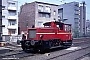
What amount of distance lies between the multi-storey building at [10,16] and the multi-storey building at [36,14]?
5.11m

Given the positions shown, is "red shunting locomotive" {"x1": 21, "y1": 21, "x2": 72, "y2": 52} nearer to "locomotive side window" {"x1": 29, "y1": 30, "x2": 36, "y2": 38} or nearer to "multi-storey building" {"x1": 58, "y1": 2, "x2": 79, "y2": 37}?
"locomotive side window" {"x1": 29, "y1": 30, "x2": 36, "y2": 38}

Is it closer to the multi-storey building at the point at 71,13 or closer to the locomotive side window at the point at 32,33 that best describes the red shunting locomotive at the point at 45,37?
the locomotive side window at the point at 32,33

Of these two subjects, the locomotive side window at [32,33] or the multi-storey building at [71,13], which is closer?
the locomotive side window at [32,33]

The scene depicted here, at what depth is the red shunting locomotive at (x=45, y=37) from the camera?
45.9 feet

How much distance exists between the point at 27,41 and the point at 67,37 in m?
5.69

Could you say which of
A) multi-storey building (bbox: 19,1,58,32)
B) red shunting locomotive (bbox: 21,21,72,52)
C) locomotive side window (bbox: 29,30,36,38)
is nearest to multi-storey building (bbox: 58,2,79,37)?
multi-storey building (bbox: 19,1,58,32)

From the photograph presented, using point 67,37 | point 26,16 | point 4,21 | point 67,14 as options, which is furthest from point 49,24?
point 67,14

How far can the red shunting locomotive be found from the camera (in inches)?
550

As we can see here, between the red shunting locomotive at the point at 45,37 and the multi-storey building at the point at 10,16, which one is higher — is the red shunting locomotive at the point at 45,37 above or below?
below

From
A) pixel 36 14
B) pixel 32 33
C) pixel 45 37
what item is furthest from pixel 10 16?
pixel 45 37

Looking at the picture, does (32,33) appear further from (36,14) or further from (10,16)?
(36,14)

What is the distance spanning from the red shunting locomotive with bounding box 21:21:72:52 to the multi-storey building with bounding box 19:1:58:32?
2739 cm

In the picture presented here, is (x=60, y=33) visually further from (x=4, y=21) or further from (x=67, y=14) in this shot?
(x=67, y=14)

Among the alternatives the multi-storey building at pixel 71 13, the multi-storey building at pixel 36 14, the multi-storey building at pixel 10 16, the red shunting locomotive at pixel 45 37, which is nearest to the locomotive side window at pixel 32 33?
the red shunting locomotive at pixel 45 37
